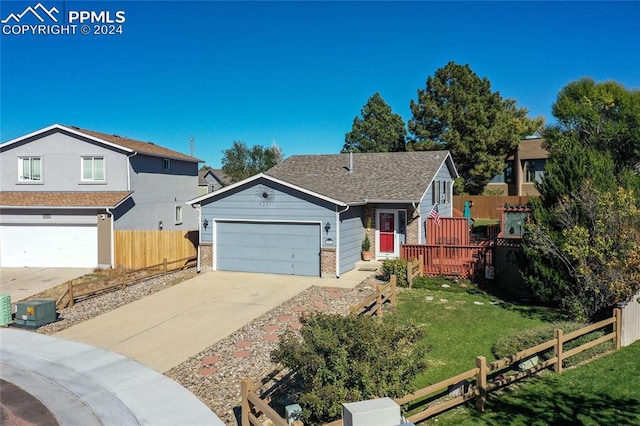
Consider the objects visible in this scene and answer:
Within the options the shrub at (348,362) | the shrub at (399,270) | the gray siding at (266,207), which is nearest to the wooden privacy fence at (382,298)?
the shrub at (399,270)

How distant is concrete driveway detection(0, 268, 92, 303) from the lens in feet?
58.5

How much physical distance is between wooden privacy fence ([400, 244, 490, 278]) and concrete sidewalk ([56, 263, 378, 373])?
220 centimetres

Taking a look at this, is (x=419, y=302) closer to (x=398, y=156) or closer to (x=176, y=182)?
(x=398, y=156)

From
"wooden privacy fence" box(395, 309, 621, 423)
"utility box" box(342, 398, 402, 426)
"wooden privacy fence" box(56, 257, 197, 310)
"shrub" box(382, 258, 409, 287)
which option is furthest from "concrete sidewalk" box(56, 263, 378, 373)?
"utility box" box(342, 398, 402, 426)

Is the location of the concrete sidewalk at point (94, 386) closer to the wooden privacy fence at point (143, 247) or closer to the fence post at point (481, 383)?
the fence post at point (481, 383)

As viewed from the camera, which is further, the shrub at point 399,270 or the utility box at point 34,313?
the shrub at point 399,270

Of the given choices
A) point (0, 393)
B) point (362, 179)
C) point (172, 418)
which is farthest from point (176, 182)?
point (172, 418)

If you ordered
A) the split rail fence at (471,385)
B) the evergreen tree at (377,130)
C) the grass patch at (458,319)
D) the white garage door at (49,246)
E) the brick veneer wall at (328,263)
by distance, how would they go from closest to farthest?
1. the split rail fence at (471,385)
2. the grass patch at (458,319)
3. the brick veneer wall at (328,263)
4. the white garage door at (49,246)
5. the evergreen tree at (377,130)

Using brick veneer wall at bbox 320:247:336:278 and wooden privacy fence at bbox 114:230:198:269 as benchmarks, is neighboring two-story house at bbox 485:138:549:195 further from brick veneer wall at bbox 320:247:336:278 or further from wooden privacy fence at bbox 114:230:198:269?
wooden privacy fence at bbox 114:230:198:269

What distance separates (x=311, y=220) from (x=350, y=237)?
2.03 meters

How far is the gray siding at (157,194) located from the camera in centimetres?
2370

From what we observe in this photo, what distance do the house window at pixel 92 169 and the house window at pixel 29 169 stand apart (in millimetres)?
2432

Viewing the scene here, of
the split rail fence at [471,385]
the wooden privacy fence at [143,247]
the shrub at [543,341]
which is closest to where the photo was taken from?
the split rail fence at [471,385]

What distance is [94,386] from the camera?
9.28 metres
